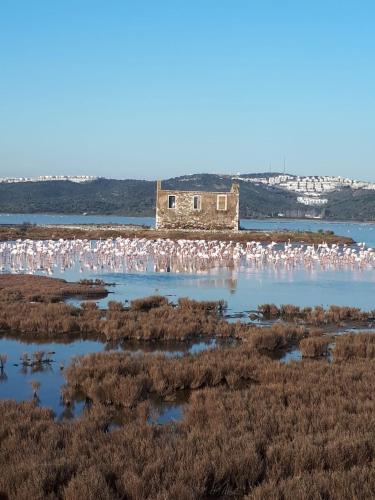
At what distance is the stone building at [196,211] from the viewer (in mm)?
52844

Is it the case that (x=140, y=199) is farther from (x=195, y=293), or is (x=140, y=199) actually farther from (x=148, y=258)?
(x=195, y=293)

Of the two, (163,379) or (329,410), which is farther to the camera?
(163,379)

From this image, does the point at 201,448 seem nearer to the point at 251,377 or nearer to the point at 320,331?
the point at 251,377

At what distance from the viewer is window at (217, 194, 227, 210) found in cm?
5250

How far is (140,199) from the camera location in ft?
516

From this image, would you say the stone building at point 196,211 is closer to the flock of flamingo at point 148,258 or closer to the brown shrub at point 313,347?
the flock of flamingo at point 148,258

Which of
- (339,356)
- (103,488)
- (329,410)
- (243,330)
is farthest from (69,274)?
(103,488)

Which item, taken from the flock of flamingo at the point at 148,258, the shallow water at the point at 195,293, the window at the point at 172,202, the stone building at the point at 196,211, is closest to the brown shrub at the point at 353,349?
the shallow water at the point at 195,293

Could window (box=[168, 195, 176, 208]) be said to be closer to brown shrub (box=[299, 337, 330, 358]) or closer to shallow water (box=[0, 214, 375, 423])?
shallow water (box=[0, 214, 375, 423])

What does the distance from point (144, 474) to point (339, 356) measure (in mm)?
6962

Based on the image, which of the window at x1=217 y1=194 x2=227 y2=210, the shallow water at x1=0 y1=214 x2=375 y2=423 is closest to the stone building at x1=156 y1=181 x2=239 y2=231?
the window at x1=217 y1=194 x2=227 y2=210

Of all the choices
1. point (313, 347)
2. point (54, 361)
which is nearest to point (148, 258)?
point (313, 347)

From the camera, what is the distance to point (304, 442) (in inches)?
256

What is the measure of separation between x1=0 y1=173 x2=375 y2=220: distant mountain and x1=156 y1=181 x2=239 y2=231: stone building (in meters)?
79.8
